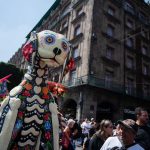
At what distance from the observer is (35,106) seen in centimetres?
280

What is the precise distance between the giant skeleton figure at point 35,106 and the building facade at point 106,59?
49.1 ft

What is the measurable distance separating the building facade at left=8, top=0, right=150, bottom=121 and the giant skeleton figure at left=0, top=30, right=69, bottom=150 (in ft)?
49.1

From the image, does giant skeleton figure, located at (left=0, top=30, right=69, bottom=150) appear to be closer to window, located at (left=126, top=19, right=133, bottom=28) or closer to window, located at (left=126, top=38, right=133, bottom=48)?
window, located at (left=126, top=38, right=133, bottom=48)

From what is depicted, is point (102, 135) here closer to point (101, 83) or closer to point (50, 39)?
point (50, 39)

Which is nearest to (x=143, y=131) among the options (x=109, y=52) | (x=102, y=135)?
(x=102, y=135)

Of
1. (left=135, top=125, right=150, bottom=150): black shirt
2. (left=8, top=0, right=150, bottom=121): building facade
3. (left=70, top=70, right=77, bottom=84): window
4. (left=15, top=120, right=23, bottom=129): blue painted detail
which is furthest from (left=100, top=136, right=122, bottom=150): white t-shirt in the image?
(left=70, top=70, right=77, bottom=84): window

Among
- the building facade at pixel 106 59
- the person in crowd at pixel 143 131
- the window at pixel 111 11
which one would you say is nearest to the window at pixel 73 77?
the building facade at pixel 106 59

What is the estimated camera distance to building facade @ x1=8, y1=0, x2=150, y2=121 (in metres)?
19.0

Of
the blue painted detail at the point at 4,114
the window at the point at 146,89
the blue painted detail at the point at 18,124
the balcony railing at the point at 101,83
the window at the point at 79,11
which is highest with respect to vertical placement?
the window at the point at 79,11

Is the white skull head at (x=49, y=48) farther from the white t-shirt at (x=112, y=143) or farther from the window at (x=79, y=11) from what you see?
the window at (x=79, y=11)

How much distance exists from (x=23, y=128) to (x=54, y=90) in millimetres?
1352

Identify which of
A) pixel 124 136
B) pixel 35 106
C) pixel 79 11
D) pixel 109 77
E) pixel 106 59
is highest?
pixel 79 11

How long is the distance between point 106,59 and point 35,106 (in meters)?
18.1

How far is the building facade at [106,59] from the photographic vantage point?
747 inches
